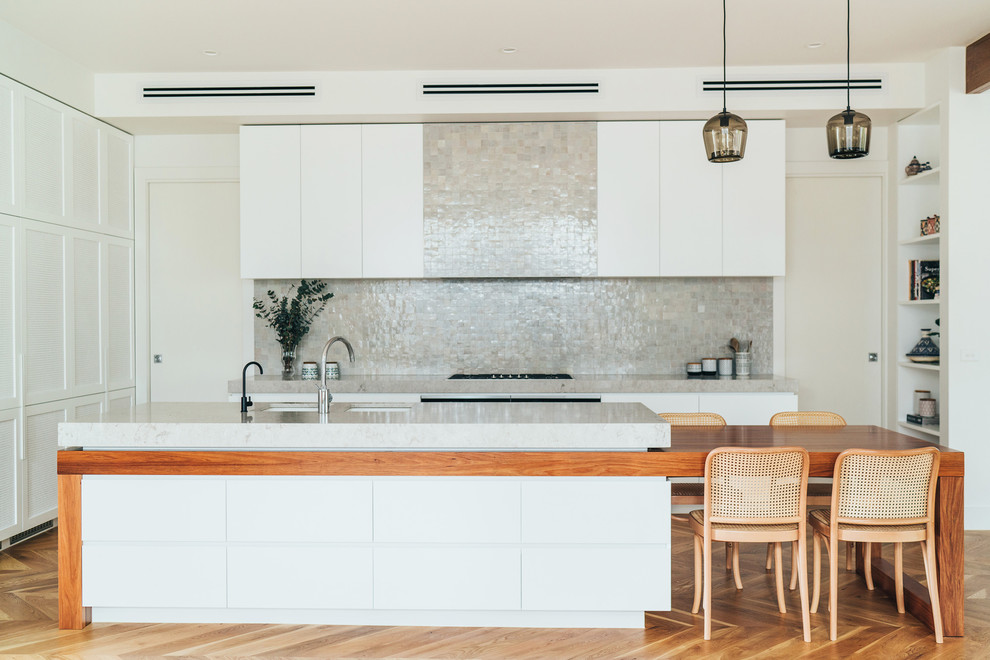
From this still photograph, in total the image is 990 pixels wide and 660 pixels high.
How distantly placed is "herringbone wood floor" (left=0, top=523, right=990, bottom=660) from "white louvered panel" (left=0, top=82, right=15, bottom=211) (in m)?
2.22

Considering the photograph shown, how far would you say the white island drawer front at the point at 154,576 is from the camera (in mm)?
3289

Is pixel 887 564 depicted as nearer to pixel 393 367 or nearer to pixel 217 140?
pixel 393 367

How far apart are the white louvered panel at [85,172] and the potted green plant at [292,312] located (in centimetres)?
126

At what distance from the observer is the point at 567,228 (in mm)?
5461

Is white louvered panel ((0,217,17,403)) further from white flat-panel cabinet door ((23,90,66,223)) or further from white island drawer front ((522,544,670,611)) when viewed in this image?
white island drawer front ((522,544,670,611))

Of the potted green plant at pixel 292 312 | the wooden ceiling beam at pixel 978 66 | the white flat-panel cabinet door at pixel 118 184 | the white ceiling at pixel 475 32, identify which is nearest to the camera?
the white ceiling at pixel 475 32

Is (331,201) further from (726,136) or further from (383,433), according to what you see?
(726,136)

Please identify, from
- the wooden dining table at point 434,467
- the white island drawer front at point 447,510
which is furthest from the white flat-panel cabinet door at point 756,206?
the white island drawer front at point 447,510

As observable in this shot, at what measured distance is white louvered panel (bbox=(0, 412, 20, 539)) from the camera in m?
4.45

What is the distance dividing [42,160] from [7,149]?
0.32 metres

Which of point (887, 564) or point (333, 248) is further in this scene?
point (333, 248)

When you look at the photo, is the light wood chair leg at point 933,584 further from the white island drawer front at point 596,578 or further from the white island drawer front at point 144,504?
the white island drawer front at point 144,504

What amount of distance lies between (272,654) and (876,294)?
16.1 ft

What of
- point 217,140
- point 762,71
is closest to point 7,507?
point 217,140
